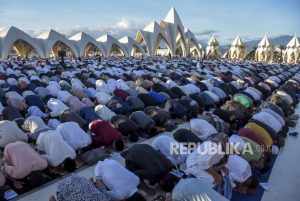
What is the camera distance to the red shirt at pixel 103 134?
5.71m

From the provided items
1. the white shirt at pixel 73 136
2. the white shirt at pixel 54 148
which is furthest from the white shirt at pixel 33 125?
the white shirt at pixel 54 148

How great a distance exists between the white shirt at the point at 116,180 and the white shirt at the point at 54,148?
3.78 ft

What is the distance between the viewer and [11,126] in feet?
17.1

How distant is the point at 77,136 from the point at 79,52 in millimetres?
37094

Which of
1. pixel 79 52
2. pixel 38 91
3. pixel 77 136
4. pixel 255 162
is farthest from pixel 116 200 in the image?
pixel 79 52

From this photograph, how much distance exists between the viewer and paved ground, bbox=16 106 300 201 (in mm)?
4254

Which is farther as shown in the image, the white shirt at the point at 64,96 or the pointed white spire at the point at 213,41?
the pointed white spire at the point at 213,41

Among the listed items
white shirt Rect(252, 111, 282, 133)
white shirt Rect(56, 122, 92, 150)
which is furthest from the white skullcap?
white shirt Rect(56, 122, 92, 150)

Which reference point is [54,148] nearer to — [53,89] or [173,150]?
[173,150]

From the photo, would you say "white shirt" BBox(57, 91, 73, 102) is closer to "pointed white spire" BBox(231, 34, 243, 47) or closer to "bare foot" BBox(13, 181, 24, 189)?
"bare foot" BBox(13, 181, 24, 189)

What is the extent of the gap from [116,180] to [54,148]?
1.48 meters

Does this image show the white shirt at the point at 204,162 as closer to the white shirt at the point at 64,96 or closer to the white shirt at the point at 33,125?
the white shirt at the point at 33,125

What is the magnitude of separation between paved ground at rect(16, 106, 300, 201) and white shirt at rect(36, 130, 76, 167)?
336mm

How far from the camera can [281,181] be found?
495 centimetres
